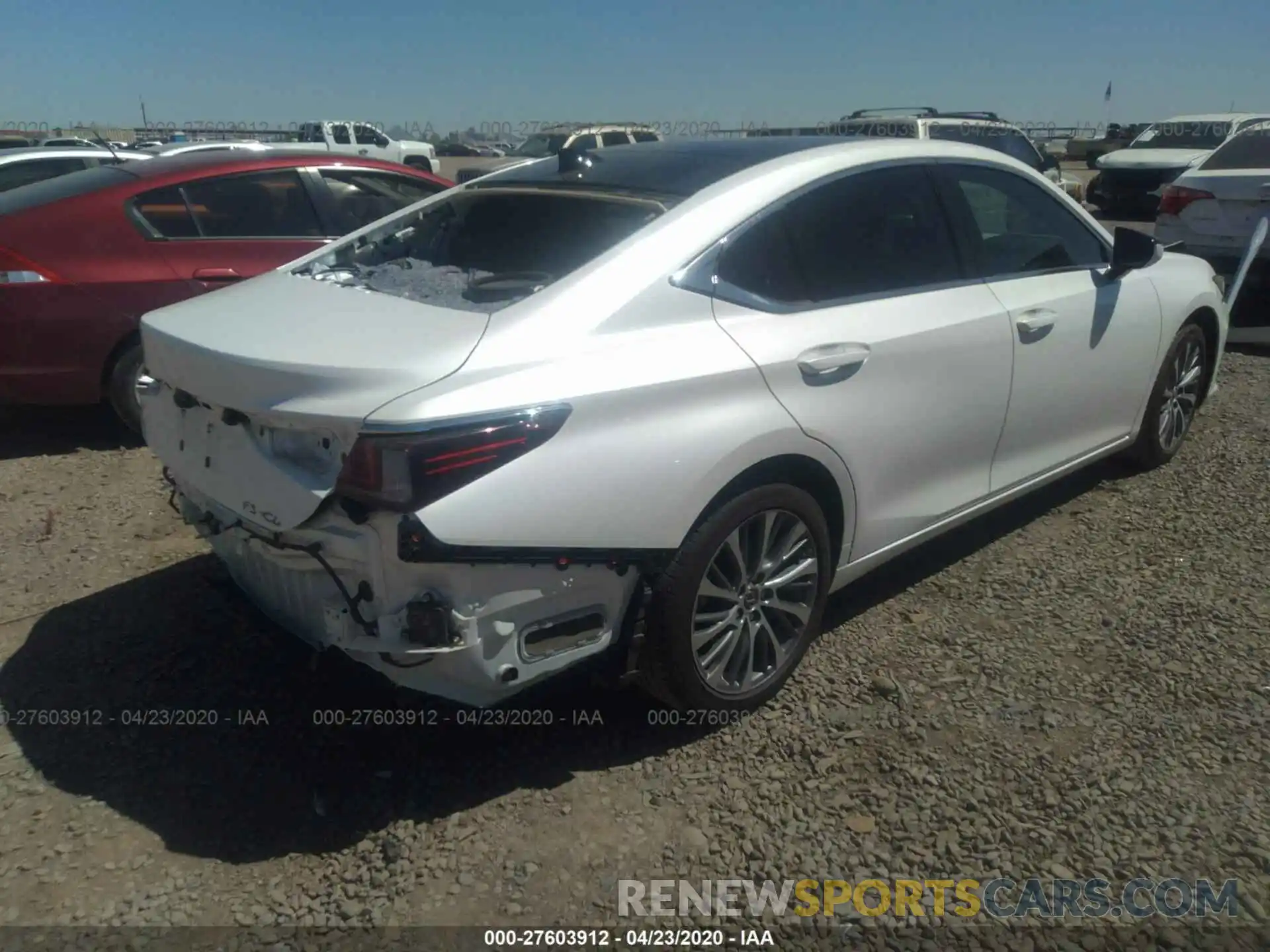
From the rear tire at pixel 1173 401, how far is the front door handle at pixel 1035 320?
3.89 ft

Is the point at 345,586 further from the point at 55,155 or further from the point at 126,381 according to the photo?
the point at 55,155

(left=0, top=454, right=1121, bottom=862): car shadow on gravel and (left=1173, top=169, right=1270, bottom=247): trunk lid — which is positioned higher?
(left=1173, top=169, right=1270, bottom=247): trunk lid

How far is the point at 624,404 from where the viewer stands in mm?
2521

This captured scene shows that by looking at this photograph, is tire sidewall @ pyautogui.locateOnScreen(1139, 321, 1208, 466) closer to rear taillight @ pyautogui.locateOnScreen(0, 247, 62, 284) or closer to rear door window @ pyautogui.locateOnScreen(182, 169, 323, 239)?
rear door window @ pyautogui.locateOnScreen(182, 169, 323, 239)

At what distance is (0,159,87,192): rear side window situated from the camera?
9.79 meters

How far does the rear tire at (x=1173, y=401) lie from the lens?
478cm

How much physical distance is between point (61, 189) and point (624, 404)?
14.2 ft

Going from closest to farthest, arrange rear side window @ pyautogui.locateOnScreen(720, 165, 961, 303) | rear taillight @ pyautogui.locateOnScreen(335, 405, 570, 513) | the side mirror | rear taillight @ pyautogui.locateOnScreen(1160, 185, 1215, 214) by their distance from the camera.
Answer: rear taillight @ pyautogui.locateOnScreen(335, 405, 570, 513) < rear side window @ pyautogui.locateOnScreen(720, 165, 961, 303) < the side mirror < rear taillight @ pyautogui.locateOnScreen(1160, 185, 1215, 214)

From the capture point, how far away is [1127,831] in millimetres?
2627

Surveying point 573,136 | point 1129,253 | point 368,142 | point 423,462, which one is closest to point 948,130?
point 573,136

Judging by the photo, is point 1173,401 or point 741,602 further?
point 1173,401

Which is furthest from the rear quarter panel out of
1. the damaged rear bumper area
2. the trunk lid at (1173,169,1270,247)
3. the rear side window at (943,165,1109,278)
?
the trunk lid at (1173,169,1270,247)

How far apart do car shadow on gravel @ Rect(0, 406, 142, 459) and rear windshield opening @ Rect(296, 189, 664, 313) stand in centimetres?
268

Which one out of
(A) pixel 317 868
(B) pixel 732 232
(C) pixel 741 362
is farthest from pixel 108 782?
(B) pixel 732 232
